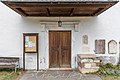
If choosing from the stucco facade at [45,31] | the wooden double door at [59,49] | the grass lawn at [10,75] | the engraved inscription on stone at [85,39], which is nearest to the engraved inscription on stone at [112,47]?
the stucco facade at [45,31]

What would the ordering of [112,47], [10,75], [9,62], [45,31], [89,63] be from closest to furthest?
[10,75] → [89,63] → [9,62] → [45,31] → [112,47]

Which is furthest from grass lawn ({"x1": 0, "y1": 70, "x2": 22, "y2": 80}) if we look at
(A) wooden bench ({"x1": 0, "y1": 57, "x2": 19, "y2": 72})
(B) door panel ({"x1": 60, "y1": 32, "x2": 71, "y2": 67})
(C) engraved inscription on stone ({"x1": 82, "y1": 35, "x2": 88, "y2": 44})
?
(C) engraved inscription on stone ({"x1": 82, "y1": 35, "x2": 88, "y2": 44})

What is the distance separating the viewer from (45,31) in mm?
14625

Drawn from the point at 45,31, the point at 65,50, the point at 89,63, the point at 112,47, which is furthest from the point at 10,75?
the point at 112,47

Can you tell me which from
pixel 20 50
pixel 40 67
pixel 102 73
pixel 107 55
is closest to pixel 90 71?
pixel 102 73

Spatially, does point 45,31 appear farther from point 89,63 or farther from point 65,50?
point 89,63

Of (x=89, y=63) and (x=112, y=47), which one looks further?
(x=112, y=47)

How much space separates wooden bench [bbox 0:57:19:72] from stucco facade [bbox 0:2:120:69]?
278mm

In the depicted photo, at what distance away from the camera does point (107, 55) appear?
14812 mm

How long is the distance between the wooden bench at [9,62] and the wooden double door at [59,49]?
73.4 inches

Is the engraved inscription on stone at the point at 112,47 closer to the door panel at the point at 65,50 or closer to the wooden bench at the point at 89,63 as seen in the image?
the wooden bench at the point at 89,63

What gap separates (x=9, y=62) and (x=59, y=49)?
2.73 m

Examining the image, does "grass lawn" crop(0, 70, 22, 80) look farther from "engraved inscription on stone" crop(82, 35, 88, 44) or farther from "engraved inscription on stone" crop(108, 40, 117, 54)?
"engraved inscription on stone" crop(108, 40, 117, 54)

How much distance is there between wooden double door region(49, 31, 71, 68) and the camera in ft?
48.5
